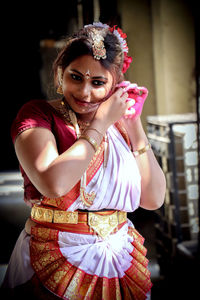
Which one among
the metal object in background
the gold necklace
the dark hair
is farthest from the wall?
the gold necklace

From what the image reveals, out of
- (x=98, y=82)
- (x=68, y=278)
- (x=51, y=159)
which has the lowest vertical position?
(x=68, y=278)

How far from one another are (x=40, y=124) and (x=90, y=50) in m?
0.28

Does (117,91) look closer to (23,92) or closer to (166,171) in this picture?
(166,171)

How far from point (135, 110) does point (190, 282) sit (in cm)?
249

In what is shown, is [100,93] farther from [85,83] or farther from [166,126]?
[166,126]

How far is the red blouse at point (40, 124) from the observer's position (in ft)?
3.84

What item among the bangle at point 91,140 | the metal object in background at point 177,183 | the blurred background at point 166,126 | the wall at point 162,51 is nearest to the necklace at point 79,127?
the bangle at point 91,140

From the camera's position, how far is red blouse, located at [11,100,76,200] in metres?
1.17

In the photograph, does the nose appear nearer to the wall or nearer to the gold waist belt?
the gold waist belt

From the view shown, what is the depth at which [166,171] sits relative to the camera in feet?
12.1

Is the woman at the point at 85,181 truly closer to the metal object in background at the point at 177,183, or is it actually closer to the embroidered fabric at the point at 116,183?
the embroidered fabric at the point at 116,183

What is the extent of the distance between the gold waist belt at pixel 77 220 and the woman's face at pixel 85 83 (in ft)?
1.04

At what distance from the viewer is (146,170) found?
1.32 metres

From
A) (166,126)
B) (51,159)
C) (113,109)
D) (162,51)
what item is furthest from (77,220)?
(162,51)
